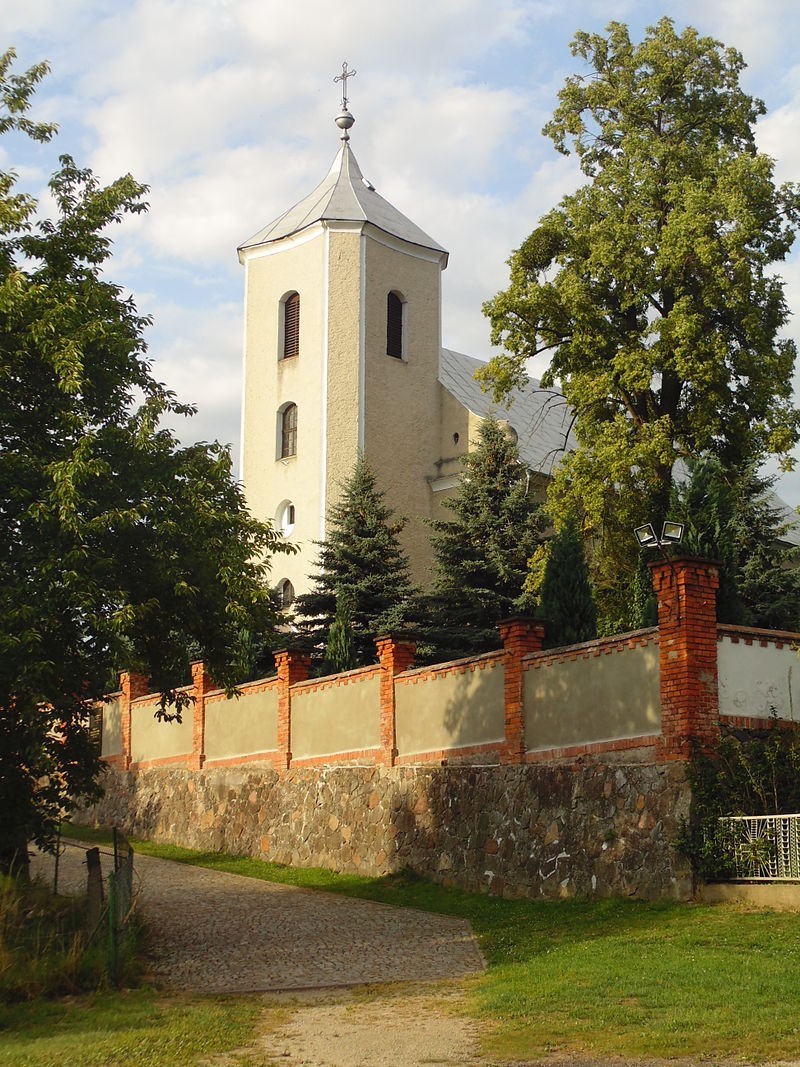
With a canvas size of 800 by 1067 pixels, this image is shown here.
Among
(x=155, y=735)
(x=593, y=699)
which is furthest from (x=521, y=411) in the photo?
(x=593, y=699)

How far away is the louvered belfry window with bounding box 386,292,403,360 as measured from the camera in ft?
116

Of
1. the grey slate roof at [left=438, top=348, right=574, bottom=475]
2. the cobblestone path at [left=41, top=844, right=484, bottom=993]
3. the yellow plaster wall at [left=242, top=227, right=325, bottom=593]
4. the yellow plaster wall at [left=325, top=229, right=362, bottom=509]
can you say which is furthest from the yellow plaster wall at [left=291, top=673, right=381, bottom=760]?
the grey slate roof at [left=438, top=348, right=574, bottom=475]

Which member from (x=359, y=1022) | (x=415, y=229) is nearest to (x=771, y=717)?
(x=359, y=1022)

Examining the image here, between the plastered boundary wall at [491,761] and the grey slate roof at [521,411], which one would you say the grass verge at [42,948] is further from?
the grey slate roof at [521,411]

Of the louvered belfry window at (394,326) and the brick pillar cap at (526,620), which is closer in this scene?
the brick pillar cap at (526,620)

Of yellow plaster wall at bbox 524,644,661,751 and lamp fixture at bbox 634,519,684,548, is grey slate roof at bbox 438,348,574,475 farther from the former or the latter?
lamp fixture at bbox 634,519,684,548

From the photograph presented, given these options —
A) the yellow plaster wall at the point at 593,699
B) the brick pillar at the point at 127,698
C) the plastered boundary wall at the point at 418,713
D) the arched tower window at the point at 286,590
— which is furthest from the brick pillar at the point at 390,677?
the arched tower window at the point at 286,590

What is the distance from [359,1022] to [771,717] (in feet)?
22.6

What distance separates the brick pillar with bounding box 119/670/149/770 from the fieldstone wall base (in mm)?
1980

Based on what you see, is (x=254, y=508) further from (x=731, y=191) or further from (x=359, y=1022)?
(x=359, y=1022)

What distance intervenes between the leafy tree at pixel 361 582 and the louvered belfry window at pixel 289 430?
247 inches

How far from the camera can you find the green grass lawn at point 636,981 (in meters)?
8.59

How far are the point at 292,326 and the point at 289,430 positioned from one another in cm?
291

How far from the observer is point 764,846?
13.2 metres
